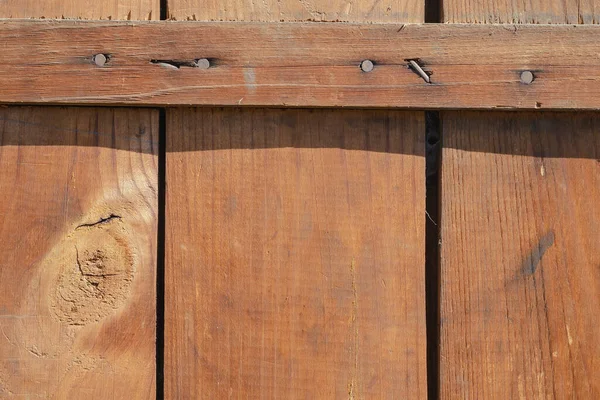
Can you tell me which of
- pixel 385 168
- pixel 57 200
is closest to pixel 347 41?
pixel 385 168

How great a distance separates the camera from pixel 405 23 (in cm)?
96

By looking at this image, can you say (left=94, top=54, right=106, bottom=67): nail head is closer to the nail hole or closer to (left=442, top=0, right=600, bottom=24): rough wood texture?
the nail hole

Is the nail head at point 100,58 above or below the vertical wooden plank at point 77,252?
above

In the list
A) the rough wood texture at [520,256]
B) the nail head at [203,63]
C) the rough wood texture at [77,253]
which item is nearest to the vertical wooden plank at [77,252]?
the rough wood texture at [77,253]

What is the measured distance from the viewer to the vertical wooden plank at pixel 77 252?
96cm

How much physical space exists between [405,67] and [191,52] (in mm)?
322

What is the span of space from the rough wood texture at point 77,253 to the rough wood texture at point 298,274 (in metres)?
0.05

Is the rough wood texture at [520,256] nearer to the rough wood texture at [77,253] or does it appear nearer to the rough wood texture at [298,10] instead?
the rough wood texture at [298,10]

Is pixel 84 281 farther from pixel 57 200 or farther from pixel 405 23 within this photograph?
pixel 405 23

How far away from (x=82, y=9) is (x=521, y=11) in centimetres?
70

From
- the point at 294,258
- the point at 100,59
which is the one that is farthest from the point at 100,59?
the point at 294,258

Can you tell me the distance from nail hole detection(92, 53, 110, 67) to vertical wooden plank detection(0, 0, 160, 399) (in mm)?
80

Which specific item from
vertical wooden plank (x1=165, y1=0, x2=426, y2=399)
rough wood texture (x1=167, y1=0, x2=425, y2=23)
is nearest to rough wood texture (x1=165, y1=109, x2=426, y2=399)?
vertical wooden plank (x1=165, y1=0, x2=426, y2=399)

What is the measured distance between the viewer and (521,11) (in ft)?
3.21
